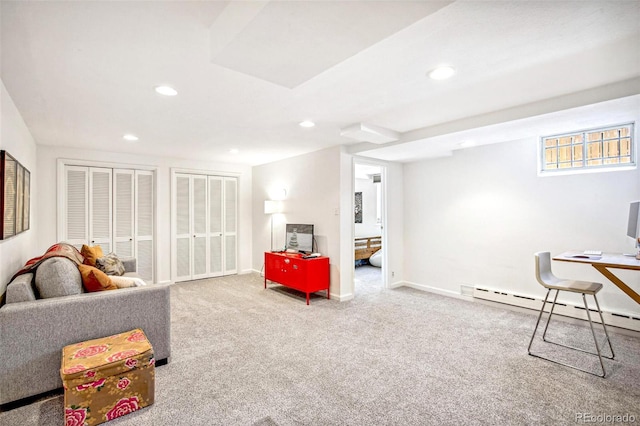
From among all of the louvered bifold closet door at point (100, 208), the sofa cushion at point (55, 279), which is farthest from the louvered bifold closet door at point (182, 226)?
the sofa cushion at point (55, 279)

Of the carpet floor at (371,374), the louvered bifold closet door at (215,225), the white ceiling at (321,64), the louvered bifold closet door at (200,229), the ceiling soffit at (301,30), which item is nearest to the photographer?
the ceiling soffit at (301,30)

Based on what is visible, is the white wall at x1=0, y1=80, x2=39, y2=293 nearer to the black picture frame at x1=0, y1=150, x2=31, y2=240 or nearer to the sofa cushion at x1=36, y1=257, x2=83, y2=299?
the black picture frame at x1=0, y1=150, x2=31, y2=240

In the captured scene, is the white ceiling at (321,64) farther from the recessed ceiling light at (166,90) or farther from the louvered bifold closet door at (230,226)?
the louvered bifold closet door at (230,226)

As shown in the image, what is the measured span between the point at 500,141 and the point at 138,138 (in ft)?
15.3

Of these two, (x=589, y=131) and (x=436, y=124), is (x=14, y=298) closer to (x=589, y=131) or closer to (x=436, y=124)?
(x=436, y=124)

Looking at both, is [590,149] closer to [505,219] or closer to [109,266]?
[505,219]

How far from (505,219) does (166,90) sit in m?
4.10

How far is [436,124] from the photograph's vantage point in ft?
11.3

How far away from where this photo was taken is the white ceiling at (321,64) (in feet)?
4.74

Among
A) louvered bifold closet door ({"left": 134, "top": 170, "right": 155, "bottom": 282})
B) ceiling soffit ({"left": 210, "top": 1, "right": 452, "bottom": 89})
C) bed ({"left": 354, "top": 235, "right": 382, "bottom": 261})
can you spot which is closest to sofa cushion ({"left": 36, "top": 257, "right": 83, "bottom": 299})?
ceiling soffit ({"left": 210, "top": 1, "right": 452, "bottom": 89})

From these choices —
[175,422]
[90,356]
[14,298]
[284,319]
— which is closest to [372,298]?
[284,319]

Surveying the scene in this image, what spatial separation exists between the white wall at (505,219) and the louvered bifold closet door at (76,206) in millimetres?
5072

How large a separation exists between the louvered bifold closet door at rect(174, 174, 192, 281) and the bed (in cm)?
340

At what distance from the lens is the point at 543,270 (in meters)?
2.89
